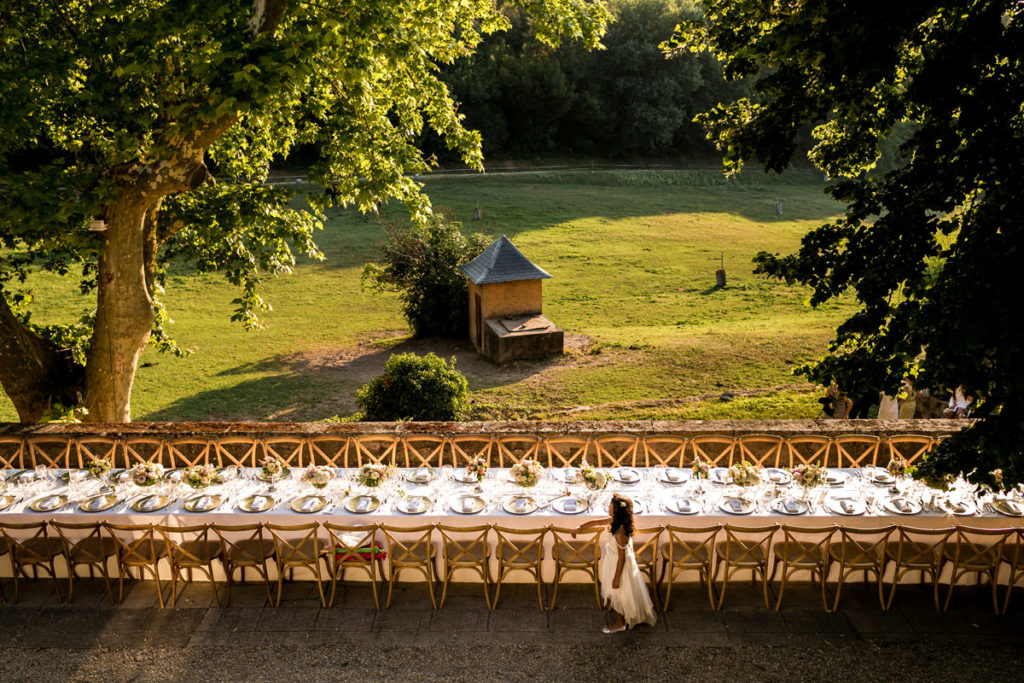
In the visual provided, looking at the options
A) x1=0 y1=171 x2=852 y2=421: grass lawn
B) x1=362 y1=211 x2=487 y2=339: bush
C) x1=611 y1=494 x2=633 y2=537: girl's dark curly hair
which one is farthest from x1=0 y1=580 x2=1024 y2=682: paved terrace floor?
x1=362 y1=211 x2=487 y2=339: bush

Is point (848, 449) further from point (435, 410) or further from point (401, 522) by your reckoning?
point (435, 410)

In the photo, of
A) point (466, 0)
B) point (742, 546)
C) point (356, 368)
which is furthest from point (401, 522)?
point (356, 368)

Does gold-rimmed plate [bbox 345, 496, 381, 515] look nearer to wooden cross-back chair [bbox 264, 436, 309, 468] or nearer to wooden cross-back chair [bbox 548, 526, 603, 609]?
wooden cross-back chair [bbox 264, 436, 309, 468]

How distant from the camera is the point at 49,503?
8727mm

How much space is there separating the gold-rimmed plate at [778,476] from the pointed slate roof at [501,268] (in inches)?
569

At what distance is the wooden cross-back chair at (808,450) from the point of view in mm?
10039

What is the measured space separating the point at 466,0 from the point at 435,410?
7.52 metres

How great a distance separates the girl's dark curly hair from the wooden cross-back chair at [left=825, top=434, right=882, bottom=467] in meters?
3.42

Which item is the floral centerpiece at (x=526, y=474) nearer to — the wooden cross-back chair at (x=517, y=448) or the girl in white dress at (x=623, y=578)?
the wooden cross-back chair at (x=517, y=448)

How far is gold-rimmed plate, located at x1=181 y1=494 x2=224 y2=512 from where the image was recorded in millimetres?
8562

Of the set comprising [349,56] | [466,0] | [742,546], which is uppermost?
[466,0]

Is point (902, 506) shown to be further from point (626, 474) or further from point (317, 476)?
point (317, 476)

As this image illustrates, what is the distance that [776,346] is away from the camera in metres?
23.2

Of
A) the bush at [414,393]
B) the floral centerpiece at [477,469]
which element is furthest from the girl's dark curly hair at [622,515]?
the bush at [414,393]
